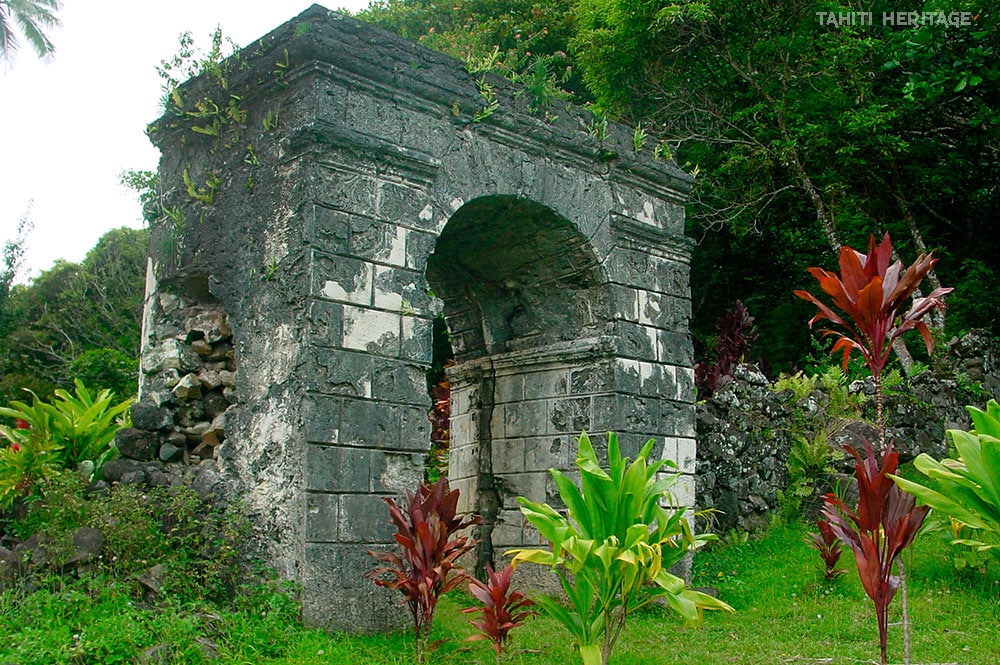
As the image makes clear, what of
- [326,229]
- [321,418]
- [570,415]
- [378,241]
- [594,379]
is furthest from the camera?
[570,415]

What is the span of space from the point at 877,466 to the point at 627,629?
7.28 feet

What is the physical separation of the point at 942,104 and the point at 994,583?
6813mm

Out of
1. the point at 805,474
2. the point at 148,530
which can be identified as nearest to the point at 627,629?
the point at 148,530

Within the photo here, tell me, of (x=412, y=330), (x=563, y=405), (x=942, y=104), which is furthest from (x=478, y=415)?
(x=942, y=104)

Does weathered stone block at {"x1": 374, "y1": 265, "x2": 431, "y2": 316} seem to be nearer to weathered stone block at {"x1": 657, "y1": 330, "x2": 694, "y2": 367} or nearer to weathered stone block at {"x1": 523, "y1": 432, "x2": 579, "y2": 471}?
weathered stone block at {"x1": 523, "y1": 432, "x2": 579, "y2": 471}

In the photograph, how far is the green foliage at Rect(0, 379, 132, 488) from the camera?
6.07m

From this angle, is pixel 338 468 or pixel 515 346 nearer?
pixel 338 468

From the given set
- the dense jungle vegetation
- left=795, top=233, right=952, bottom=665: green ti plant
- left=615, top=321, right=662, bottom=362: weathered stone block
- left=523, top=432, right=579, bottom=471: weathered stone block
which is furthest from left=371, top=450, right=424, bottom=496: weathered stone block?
the dense jungle vegetation

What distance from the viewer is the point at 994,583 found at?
22.7ft

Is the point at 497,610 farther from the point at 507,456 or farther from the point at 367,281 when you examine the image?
the point at 507,456

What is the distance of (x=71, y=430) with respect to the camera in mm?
6285

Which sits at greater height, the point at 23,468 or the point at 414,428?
the point at 414,428

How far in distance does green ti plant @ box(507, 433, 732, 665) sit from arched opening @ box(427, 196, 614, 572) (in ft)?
7.49

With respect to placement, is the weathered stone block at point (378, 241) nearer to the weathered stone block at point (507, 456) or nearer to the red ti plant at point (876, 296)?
the weathered stone block at point (507, 456)
